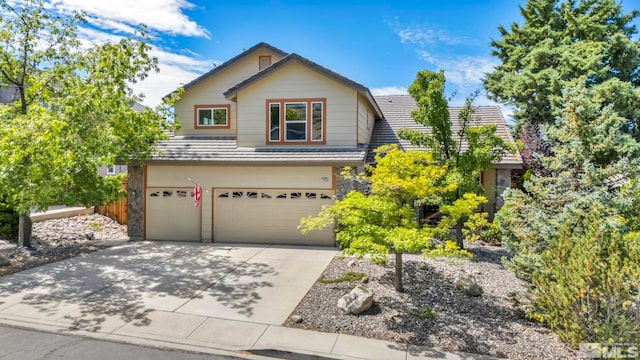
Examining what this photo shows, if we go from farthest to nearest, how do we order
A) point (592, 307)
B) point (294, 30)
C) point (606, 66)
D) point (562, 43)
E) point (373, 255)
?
1. point (562, 43)
2. point (606, 66)
3. point (294, 30)
4. point (373, 255)
5. point (592, 307)

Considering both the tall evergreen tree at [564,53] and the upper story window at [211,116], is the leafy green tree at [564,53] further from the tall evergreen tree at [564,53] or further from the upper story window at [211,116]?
the upper story window at [211,116]

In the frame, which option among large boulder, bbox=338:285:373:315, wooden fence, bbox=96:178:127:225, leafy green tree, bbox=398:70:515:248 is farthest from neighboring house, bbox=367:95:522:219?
wooden fence, bbox=96:178:127:225

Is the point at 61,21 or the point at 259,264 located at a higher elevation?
the point at 61,21

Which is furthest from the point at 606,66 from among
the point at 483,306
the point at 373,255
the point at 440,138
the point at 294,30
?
the point at 373,255

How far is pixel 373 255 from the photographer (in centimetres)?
737

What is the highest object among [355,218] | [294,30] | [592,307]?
[294,30]

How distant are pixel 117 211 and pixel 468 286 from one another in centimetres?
1647

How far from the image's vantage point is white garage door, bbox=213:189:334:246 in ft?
44.4

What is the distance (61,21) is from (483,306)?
15.3 meters

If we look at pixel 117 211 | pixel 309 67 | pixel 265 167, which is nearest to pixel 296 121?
pixel 309 67

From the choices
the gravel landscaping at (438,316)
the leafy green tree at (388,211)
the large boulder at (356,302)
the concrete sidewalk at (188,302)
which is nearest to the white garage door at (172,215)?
the concrete sidewalk at (188,302)

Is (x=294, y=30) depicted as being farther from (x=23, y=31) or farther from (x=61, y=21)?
(x=23, y=31)

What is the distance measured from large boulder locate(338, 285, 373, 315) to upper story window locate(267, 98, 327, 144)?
24.9 feet

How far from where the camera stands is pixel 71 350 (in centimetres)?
588
